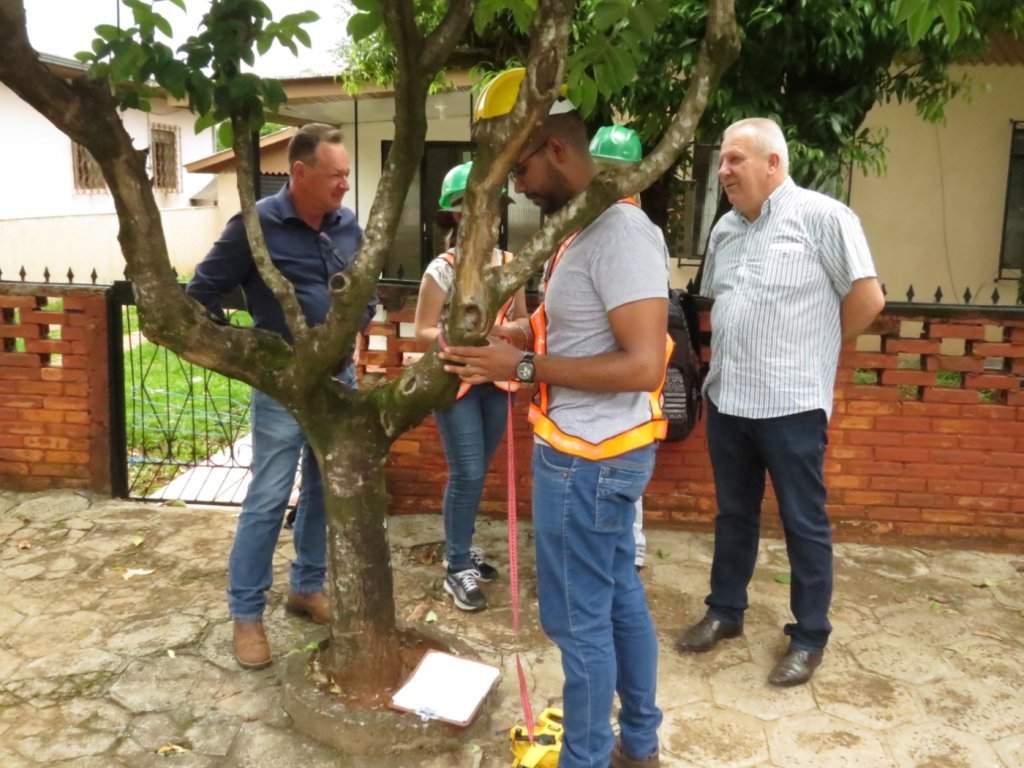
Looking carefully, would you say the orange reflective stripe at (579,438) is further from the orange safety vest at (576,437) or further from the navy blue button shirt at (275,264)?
the navy blue button shirt at (275,264)

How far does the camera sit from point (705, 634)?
12.0 feet

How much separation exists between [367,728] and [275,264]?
64.3 inches

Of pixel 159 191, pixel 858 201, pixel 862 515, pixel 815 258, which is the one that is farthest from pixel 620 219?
pixel 159 191

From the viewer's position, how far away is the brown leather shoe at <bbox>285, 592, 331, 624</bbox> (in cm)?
379

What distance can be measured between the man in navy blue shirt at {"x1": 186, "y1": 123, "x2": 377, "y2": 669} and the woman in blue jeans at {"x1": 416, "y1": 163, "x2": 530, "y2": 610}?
1.40 ft

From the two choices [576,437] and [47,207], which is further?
[47,207]

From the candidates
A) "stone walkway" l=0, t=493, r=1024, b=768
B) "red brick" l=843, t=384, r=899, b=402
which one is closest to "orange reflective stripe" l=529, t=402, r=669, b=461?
"stone walkway" l=0, t=493, r=1024, b=768

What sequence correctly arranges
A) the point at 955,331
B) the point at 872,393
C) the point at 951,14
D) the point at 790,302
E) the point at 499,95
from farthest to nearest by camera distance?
the point at 872,393 → the point at 955,331 → the point at 790,302 → the point at 499,95 → the point at 951,14

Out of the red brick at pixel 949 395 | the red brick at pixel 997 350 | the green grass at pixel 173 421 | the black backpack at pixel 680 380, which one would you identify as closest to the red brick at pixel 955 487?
the red brick at pixel 949 395

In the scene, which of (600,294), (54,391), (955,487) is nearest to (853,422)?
(955,487)

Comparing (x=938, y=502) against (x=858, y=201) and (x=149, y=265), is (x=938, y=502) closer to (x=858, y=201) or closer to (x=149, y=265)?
(x=149, y=265)

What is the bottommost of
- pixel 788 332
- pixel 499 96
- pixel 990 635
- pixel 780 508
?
pixel 990 635

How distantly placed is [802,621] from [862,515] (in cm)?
149

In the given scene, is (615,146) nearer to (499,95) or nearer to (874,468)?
(499,95)
